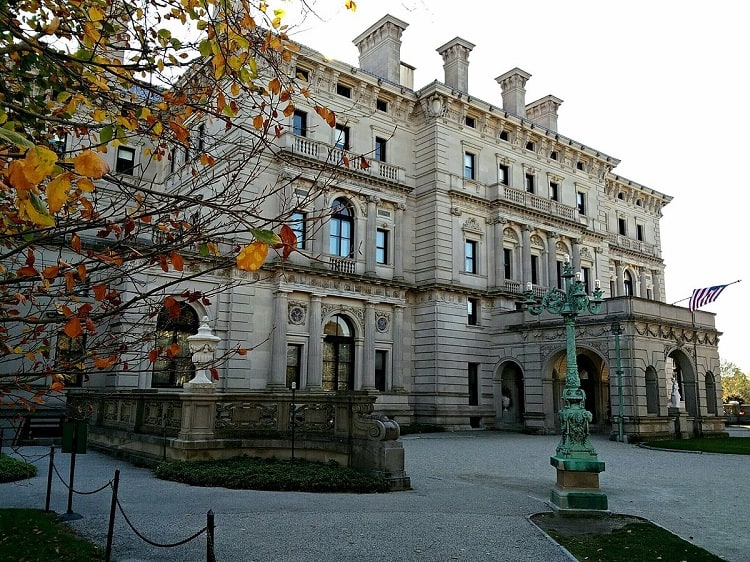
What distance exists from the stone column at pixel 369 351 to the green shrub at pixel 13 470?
61.5 ft

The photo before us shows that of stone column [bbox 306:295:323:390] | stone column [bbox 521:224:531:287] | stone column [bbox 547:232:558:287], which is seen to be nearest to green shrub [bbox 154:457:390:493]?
stone column [bbox 306:295:323:390]

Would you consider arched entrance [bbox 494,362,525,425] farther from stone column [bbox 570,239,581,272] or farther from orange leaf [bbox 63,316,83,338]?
orange leaf [bbox 63,316,83,338]

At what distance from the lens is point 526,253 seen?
38.1 metres

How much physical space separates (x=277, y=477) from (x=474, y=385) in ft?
77.3

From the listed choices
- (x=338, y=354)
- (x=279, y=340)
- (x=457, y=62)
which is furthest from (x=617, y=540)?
(x=457, y=62)

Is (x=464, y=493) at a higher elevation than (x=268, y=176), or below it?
below

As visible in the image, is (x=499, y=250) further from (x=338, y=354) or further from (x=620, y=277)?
(x=620, y=277)

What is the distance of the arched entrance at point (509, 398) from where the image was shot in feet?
115

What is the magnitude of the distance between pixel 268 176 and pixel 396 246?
26.6ft

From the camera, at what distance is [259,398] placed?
51.1 feet

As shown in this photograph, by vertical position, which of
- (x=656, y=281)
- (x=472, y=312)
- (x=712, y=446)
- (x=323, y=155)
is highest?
(x=323, y=155)

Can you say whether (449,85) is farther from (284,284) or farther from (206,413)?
(206,413)

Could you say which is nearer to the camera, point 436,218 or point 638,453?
point 638,453

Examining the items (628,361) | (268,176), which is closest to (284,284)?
(268,176)
